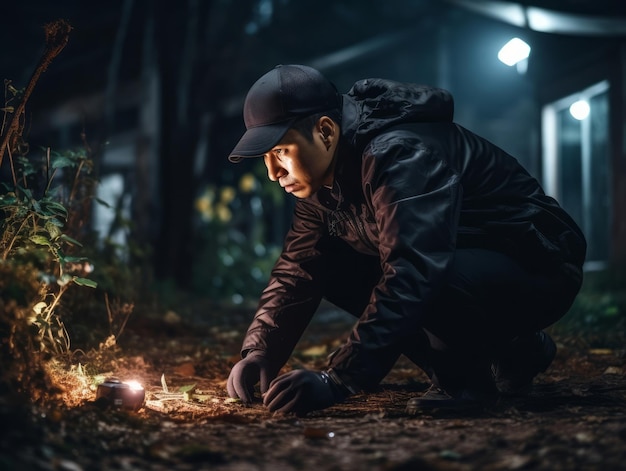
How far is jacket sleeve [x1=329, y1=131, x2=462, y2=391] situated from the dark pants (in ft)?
0.92

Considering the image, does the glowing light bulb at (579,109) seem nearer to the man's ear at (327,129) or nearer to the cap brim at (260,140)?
the man's ear at (327,129)

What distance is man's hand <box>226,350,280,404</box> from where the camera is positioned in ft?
11.1

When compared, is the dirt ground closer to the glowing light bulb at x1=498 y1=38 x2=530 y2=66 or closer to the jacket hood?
A: the jacket hood

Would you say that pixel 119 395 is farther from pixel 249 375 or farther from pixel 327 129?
pixel 327 129

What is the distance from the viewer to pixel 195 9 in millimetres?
9039

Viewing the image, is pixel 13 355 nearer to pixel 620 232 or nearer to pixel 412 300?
pixel 412 300

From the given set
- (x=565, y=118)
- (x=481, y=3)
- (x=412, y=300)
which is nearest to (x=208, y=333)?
(x=412, y=300)

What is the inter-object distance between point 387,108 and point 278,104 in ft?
1.46

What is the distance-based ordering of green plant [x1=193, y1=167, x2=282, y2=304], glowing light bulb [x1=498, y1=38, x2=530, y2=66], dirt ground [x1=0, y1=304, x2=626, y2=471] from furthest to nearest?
green plant [x1=193, y1=167, x2=282, y2=304]
glowing light bulb [x1=498, y1=38, x2=530, y2=66]
dirt ground [x1=0, y1=304, x2=626, y2=471]

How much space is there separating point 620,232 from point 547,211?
589cm

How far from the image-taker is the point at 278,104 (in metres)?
3.12

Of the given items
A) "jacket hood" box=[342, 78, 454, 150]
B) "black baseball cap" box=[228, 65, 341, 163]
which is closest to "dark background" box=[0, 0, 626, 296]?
"black baseball cap" box=[228, 65, 341, 163]

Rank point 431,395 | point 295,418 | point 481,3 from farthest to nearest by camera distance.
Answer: point 481,3
point 431,395
point 295,418

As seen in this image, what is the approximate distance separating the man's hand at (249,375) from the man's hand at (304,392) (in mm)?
453
